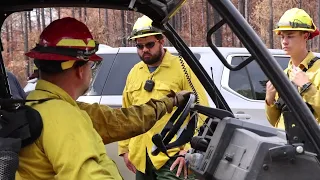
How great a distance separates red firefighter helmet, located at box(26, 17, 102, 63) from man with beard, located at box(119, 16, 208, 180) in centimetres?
191

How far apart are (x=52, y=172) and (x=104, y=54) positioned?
4295 millimetres

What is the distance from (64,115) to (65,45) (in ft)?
1.20

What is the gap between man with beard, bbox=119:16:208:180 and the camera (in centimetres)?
434

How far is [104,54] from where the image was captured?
251 inches

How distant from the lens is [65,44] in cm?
235

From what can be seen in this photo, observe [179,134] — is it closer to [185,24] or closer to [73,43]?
[73,43]

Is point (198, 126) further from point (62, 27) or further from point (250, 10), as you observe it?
point (250, 10)

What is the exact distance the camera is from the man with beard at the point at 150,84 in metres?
4.34

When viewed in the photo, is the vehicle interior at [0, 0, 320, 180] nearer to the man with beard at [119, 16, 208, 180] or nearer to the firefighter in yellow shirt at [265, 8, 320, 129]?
the firefighter in yellow shirt at [265, 8, 320, 129]

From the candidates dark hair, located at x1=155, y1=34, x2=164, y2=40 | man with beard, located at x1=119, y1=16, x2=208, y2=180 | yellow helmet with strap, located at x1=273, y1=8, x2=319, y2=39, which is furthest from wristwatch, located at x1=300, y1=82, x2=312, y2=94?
dark hair, located at x1=155, y1=34, x2=164, y2=40

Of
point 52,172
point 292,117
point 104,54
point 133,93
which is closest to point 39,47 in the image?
point 52,172

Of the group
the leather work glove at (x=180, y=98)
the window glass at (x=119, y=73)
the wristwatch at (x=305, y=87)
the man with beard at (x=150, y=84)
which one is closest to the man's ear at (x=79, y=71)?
the leather work glove at (x=180, y=98)

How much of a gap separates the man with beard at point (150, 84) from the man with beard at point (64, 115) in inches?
74.7

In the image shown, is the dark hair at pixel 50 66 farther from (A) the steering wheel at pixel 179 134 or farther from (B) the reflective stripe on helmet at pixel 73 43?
(A) the steering wheel at pixel 179 134
